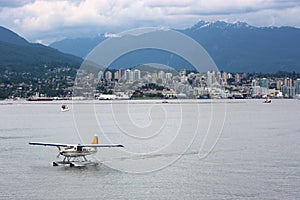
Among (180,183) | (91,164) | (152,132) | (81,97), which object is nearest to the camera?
(180,183)

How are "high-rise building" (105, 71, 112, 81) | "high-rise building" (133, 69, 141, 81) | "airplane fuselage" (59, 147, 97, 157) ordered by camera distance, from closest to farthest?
"airplane fuselage" (59, 147, 97, 157) < "high-rise building" (133, 69, 141, 81) < "high-rise building" (105, 71, 112, 81)

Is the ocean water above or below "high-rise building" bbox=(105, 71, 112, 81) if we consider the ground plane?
below

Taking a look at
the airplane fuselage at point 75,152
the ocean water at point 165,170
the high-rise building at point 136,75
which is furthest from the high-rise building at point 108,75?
the airplane fuselage at point 75,152

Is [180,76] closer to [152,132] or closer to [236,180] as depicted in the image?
[152,132]

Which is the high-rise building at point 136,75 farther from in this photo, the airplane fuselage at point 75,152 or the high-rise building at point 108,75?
the airplane fuselage at point 75,152

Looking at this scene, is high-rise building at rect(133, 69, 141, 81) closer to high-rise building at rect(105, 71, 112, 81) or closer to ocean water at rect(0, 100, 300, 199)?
high-rise building at rect(105, 71, 112, 81)

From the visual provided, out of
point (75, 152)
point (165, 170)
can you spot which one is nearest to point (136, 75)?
point (75, 152)

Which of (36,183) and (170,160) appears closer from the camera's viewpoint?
(36,183)

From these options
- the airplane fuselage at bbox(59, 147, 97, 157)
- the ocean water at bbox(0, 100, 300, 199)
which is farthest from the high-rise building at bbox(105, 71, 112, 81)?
the airplane fuselage at bbox(59, 147, 97, 157)

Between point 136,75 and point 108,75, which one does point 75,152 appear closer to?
point 136,75

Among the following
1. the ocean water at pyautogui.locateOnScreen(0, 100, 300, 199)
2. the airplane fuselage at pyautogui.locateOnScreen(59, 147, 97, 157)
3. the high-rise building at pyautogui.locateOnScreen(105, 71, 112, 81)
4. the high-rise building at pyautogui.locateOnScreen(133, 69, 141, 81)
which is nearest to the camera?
the ocean water at pyautogui.locateOnScreen(0, 100, 300, 199)

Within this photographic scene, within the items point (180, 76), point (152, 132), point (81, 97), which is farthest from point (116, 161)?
point (81, 97)
